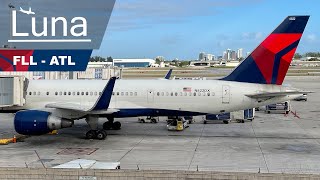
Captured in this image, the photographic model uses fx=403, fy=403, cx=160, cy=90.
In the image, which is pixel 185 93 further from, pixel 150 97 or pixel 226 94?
pixel 226 94

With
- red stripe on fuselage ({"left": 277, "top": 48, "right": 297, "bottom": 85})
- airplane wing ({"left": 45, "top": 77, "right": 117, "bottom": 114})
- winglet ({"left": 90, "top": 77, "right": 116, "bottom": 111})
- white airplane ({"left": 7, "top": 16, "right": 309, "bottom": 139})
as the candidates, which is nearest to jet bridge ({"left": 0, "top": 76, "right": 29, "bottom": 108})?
white airplane ({"left": 7, "top": 16, "right": 309, "bottom": 139})

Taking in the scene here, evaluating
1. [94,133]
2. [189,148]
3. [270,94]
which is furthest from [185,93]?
[94,133]

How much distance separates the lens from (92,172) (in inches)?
453

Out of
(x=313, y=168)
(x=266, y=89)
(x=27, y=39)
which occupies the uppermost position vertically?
(x=27, y=39)

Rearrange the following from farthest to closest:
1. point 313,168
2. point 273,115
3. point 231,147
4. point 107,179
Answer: point 273,115 → point 231,147 → point 313,168 → point 107,179

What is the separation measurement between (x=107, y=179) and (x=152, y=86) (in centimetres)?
1772

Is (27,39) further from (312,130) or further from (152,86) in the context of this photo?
(312,130)

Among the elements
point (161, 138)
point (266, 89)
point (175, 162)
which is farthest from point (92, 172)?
point (266, 89)

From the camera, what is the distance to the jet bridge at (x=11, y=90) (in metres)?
25.7

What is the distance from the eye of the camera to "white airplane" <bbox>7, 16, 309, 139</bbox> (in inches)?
1058

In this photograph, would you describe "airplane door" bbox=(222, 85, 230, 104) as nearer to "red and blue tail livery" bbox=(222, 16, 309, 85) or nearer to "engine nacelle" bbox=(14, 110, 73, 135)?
"red and blue tail livery" bbox=(222, 16, 309, 85)

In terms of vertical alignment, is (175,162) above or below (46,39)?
below

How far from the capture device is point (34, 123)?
79.5 ft

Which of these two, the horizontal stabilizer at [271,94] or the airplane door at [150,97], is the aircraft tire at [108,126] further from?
the horizontal stabilizer at [271,94]
